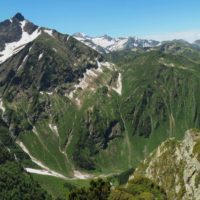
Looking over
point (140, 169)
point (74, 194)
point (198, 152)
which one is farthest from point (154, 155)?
point (74, 194)

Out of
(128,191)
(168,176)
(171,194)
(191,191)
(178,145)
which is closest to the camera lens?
(128,191)

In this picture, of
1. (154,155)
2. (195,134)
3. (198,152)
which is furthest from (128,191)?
(154,155)

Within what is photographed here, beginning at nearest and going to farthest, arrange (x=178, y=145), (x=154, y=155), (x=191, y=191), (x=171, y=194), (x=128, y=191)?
1. (x=128, y=191)
2. (x=191, y=191)
3. (x=171, y=194)
4. (x=178, y=145)
5. (x=154, y=155)

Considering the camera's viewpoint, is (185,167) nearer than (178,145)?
Yes

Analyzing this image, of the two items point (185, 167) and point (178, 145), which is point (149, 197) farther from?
point (178, 145)

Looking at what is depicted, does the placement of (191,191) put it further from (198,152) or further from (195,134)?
(195,134)

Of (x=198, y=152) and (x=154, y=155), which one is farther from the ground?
(x=198, y=152)
